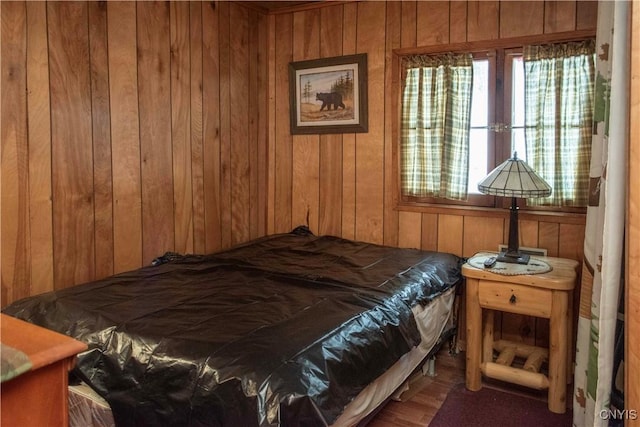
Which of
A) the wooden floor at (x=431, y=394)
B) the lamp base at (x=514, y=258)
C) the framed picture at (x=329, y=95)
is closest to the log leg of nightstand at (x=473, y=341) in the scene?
the wooden floor at (x=431, y=394)

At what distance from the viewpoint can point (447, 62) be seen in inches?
115

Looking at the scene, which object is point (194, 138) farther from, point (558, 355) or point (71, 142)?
point (558, 355)

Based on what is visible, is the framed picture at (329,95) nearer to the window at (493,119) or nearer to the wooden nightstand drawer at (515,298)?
the window at (493,119)

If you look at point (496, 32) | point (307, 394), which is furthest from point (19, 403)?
point (496, 32)

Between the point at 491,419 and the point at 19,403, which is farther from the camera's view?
the point at 491,419

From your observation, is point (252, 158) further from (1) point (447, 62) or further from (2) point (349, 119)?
(1) point (447, 62)

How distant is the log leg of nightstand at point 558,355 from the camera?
2.28 metres

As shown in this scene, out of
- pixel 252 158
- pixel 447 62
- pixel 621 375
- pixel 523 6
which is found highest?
pixel 523 6

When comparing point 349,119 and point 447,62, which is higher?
point 447,62

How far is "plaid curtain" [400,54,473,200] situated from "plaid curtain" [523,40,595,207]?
1.14ft

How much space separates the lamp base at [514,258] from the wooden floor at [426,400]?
2.23 feet

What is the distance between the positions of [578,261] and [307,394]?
6.00ft

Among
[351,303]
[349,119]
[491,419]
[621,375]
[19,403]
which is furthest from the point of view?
[349,119]

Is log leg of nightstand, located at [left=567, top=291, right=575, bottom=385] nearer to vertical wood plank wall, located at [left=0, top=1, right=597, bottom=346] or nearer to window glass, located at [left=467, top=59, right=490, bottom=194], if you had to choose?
vertical wood plank wall, located at [left=0, top=1, right=597, bottom=346]
